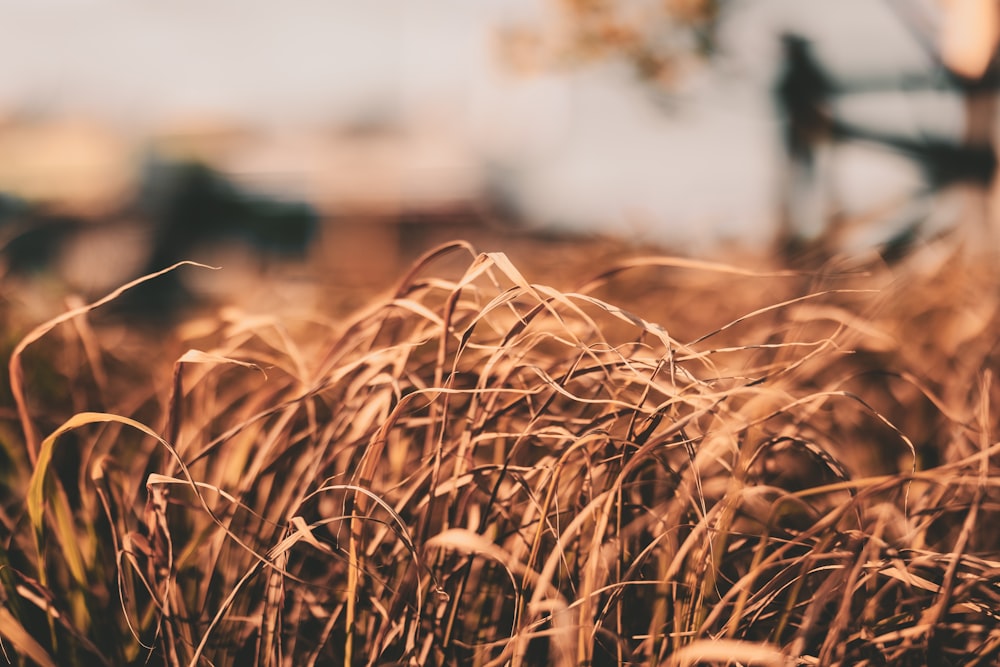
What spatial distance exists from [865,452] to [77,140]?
55.7 ft

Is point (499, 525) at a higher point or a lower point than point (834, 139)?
lower

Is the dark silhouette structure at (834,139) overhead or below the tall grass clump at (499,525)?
overhead

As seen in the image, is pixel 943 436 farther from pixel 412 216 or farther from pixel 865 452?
pixel 412 216

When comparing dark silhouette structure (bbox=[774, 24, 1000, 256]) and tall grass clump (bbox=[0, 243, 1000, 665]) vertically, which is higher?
dark silhouette structure (bbox=[774, 24, 1000, 256])

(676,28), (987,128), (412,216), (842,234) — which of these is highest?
(676,28)

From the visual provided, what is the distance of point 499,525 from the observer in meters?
0.48

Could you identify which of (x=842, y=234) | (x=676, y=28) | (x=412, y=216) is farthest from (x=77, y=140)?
(x=842, y=234)

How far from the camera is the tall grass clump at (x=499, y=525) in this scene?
40 centimetres

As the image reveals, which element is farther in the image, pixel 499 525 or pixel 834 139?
pixel 834 139

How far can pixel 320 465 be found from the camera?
1.54 feet

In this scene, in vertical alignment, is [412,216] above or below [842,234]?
below

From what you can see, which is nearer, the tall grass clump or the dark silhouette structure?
the tall grass clump

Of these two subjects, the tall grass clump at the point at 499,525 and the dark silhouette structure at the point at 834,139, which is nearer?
the tall grass clump at the point at 499,525

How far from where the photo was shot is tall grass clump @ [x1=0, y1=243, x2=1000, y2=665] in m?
0.40
